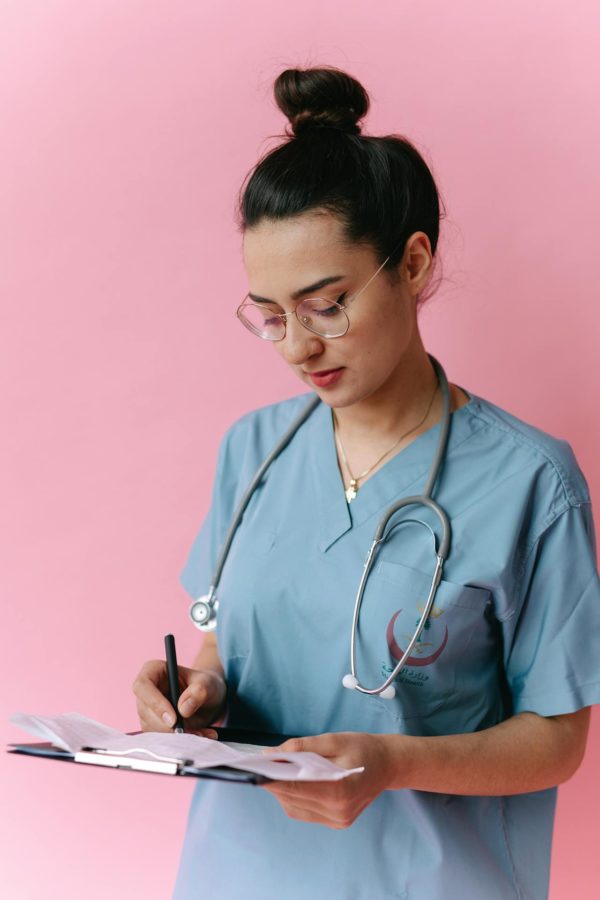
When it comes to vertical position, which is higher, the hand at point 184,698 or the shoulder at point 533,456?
the shoulder at point 533,456

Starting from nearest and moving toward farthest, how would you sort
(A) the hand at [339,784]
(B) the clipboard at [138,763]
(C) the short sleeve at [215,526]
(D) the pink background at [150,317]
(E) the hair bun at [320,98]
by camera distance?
(B) the clipboard at [138,763] < (A) the hand at [339,784] < (E) the hair bun at [320,98] < (C) the short sleeve at [215,526] < (D) the pink background at [150,317]

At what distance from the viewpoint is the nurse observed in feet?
4.44

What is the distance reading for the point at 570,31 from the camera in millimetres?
1922

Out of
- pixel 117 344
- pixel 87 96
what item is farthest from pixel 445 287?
pixel 87 96

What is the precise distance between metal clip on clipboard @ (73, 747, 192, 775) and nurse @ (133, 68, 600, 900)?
24 cm

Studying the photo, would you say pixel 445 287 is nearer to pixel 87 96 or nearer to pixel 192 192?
pixel 192 192

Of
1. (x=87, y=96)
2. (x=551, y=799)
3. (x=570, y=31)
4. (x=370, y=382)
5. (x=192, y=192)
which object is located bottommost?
(x=551, y=799)

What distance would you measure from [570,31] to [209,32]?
26.2 inches

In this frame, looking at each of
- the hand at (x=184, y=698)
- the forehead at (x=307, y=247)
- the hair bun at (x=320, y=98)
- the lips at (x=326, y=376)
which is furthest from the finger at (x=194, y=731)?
the hair bun at (x=320, y=98)

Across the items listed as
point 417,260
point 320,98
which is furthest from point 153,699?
point 320,98

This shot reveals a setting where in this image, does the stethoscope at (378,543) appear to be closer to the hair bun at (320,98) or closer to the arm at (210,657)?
the arm at (210,657)

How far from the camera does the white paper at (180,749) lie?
3.49 ft

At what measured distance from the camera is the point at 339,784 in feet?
3.75

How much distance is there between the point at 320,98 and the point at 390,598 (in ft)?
2.15
